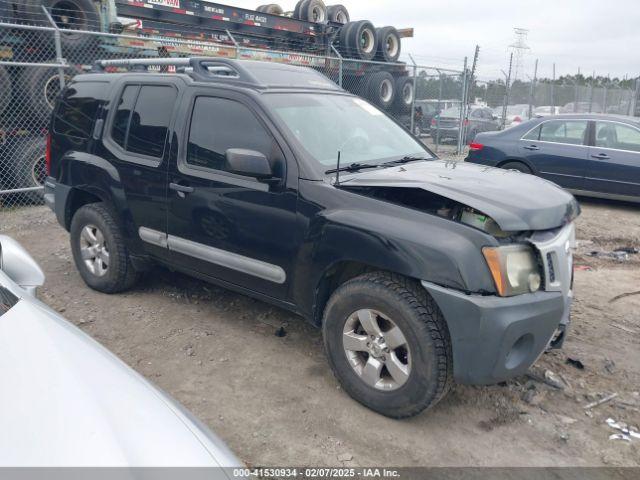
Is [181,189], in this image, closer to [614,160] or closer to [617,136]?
[614,160]

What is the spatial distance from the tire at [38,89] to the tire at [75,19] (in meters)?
0.66

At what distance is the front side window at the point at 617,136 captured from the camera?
816 cm

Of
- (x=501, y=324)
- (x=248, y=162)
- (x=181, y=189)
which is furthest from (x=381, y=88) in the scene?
(x=501, y=324)

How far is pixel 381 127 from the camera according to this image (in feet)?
13.8

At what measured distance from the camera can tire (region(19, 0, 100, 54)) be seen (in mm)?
8500

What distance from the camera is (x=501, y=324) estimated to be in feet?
8.73

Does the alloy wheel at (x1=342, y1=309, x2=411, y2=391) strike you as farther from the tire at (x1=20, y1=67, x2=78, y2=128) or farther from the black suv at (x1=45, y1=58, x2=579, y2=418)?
the tire at (x1=20, y1=67, x2=78, y2=128)

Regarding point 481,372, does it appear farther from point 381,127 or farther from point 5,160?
point 5,160

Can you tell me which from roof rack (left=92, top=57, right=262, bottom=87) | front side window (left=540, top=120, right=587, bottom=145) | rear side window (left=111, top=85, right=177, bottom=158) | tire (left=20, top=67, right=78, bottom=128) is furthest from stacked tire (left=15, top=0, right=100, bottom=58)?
front side window (left=540, top=120, right=587, bottom=145)

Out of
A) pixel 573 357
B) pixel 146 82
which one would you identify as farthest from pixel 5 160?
pixel 573 357

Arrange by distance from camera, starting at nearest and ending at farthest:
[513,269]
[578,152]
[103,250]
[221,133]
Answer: [513,269] → [221,133] → [103,250] → [578,152]

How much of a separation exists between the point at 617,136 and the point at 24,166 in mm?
9174

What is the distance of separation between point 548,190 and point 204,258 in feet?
7.84

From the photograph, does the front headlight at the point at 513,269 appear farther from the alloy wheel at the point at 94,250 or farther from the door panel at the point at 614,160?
the door panel at the point at 614,160
